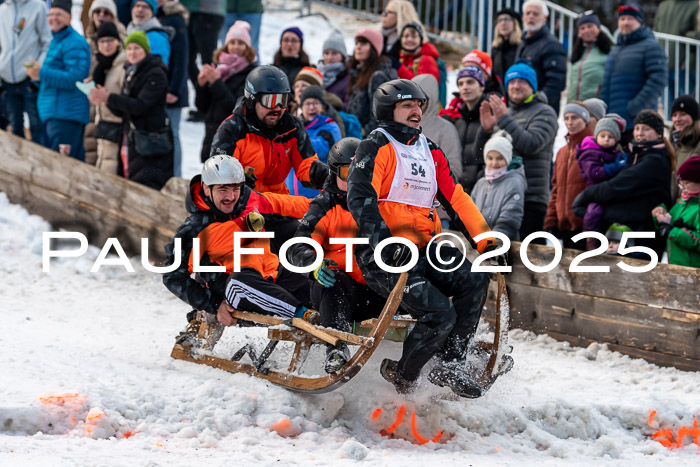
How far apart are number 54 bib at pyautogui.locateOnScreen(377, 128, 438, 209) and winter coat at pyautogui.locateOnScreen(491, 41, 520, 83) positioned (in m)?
4.67

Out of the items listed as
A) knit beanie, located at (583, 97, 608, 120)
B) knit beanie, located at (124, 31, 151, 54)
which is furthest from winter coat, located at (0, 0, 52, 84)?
knit beanie, located at (583, 97, 608, 120)

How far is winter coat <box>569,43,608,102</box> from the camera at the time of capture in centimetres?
1023

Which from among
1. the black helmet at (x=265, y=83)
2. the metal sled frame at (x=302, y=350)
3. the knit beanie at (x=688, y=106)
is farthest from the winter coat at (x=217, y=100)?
the knit beanie at (x=688, y=106)

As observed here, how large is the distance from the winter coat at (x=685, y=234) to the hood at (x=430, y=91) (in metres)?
2.29

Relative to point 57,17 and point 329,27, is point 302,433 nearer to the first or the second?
point 57,17

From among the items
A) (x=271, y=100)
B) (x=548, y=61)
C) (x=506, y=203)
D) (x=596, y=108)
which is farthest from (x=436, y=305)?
(x=548, y=61)

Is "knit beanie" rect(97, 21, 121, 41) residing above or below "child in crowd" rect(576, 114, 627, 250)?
above

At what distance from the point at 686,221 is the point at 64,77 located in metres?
6.39

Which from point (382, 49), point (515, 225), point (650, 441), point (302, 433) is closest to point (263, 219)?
point (302, 433)

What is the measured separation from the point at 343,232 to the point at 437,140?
257 cm

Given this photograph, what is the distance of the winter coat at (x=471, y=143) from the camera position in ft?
27.9

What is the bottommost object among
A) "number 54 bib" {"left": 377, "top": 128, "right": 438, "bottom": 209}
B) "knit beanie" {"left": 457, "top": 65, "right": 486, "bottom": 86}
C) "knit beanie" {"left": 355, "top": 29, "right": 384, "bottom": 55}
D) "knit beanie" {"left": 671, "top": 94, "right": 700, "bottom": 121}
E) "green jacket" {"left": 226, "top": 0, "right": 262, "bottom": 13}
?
"number 54 bib" {"left": 377, "top": 128, "right": 438, "bottom": 209}

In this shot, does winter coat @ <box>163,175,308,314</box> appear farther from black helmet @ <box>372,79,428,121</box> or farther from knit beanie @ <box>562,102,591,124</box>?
knit beanie @ <box>562,102,591,124</box>

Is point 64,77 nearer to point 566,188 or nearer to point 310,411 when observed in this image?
point 566,188
